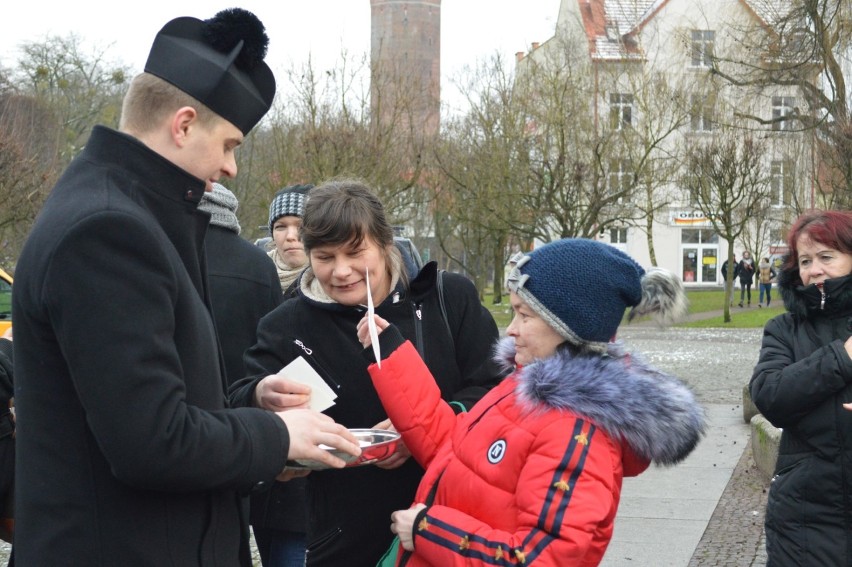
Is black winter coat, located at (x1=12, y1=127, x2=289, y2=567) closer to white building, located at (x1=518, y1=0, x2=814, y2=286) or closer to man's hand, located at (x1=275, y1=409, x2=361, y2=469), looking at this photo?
man's hand, located at (x1=275, y1=409, x2=361, y2=469)

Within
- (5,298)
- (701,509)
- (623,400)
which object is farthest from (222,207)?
A: (5,298)

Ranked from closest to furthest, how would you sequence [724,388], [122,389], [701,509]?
[122,389]
[701,509]
[724,388]

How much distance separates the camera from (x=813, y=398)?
3.87 metres

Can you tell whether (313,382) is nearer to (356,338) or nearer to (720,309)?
(356,338)

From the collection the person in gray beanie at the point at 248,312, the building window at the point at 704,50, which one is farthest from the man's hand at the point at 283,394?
the building window at the point at 704,50

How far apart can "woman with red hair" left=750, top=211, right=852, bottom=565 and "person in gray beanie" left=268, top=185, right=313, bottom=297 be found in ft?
8.14

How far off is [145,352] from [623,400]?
1177 millimetres

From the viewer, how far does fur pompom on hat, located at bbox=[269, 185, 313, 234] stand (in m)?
5.52

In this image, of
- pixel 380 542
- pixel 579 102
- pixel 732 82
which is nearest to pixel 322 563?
pixel 380 542

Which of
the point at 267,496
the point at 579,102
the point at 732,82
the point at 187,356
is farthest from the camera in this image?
the point at 579,102

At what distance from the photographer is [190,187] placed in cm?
227

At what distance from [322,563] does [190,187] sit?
1.46 meters

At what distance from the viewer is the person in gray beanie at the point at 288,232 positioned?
218 inches

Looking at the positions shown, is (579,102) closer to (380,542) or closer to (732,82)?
(732,82)
